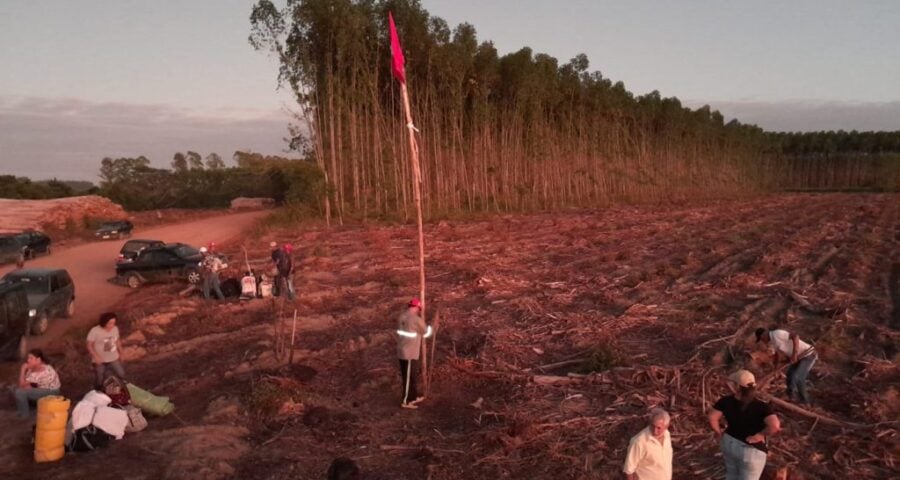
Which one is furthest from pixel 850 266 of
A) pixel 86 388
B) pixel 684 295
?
pixel 86 388

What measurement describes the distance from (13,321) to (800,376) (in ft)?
44.8

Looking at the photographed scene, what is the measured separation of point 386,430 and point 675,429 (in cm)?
362

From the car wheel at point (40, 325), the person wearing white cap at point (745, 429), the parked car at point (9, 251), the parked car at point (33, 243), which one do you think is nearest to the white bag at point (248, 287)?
the car wheel at point (40, 325)

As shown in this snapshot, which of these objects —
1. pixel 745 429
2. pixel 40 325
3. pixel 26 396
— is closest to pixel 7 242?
pixel 40 325

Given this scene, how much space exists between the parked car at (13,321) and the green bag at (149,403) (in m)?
4.88

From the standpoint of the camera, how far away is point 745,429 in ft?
19.7

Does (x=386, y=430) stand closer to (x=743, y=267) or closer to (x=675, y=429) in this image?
(x=675, y=429)

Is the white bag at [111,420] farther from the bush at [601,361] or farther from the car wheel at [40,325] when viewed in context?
the car wheel at [40,325]

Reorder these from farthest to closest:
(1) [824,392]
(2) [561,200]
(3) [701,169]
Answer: (3) [701,169], (2) [561,200], (1) [824,392]

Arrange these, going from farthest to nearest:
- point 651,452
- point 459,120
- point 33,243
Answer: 1. point 459,120
2. point 33,243
3. point 651,452

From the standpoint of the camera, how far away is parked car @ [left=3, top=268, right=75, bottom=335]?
50.6 ft

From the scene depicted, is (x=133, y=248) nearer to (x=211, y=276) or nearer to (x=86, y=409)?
(x=211, y=276)

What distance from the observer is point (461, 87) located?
151ft

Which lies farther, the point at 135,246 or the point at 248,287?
the point at 135,246
